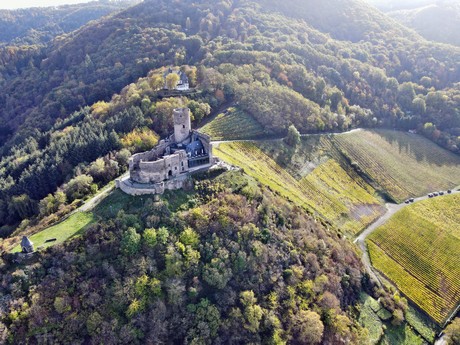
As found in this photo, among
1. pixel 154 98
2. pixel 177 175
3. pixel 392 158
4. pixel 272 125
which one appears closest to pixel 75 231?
pixel 177 175

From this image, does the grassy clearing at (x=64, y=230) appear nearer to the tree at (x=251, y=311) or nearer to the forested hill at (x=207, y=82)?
the forested hill at (x=207, y=82)

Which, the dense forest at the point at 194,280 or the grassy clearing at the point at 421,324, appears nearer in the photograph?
the dense forest at the point at 194,280

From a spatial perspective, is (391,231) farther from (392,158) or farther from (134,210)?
(134,210)

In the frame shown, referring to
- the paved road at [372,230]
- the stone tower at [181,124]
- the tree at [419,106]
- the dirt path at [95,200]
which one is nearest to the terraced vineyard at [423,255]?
the paved road at [372,230]

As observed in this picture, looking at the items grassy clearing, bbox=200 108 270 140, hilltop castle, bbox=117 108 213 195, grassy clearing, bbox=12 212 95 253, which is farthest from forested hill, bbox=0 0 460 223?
grassy clearing, bbox=12 212 95 253

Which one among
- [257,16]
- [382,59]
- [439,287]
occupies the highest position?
[257,16]

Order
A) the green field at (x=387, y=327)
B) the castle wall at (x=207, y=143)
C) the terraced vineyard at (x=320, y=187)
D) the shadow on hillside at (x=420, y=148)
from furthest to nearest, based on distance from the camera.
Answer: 1. the shadow on hillside at (x=420, y=148)
2. the terraced vineyard at (x=320, y=187)
3. the castle wall at (x=207, y=143)
4. the green field at (x=387, y=327)
